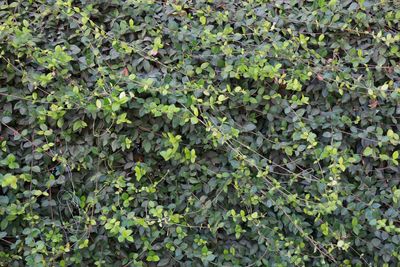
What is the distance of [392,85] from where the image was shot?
8.00ft

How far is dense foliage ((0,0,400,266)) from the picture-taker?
7.61 ft

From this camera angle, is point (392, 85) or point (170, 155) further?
point (392, 85)

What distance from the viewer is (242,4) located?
2.54 meters

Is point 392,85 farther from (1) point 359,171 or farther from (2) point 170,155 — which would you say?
(2) point 170,155

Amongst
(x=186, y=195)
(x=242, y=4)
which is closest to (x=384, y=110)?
(x=242, y=4)

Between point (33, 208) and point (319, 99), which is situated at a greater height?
point (319, 99)

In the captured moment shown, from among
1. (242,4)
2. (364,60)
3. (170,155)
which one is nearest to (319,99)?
(364,60)

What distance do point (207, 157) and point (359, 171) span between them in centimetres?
77

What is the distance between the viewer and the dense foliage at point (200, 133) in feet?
7.61

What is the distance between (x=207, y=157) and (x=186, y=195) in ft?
0.70

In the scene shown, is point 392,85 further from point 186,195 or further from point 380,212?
point 186,195

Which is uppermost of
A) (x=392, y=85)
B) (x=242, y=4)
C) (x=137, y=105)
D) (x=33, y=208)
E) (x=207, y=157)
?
(x=242, y=4)

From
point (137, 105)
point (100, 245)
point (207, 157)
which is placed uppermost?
point (137, 105)

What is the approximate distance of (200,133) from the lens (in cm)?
238
